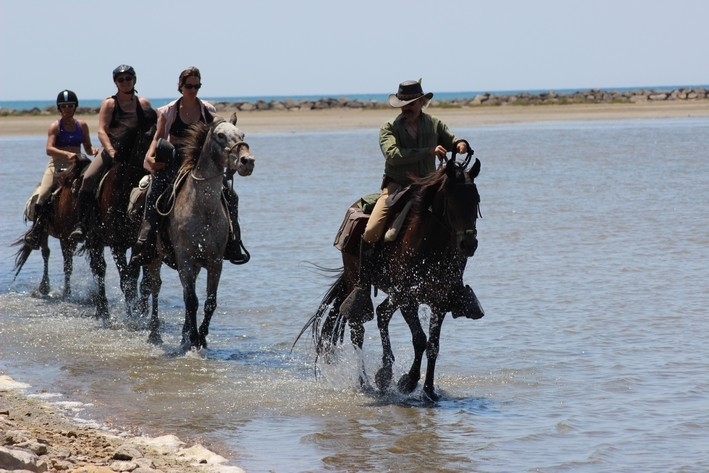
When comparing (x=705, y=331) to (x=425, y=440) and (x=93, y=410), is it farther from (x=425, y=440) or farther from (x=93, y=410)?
(x=93, y=410)

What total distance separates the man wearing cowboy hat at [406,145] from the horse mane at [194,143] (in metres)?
2.14

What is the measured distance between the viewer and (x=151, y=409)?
886 centimetres

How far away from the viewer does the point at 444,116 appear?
202 ft

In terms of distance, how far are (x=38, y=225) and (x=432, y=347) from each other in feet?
23.8

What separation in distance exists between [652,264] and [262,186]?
1480 centimetres

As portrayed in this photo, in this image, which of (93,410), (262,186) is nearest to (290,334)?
(93,410)

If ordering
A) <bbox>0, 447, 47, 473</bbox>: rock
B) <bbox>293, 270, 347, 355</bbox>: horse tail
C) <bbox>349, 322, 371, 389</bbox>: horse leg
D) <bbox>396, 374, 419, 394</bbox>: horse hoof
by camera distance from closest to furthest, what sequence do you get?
1. <bbox>0, 447, 47, 473</bbox>: rock
2. <bbox>396, 374, 419, 394</bbox>: horse hoof
3. <bbox>349, 322, 371, 389</bbox>: horse leg
4. <bbox>293, 270, 347, 355</bbox>: horse tail

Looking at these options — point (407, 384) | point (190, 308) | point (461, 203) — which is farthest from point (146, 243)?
point (461, 203)

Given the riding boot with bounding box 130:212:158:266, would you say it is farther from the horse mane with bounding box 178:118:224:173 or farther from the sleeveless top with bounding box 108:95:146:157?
the sleeveless top with bounding box 108:95:146:157

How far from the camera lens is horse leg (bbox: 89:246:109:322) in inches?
504

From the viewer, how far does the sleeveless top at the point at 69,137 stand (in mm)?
13859

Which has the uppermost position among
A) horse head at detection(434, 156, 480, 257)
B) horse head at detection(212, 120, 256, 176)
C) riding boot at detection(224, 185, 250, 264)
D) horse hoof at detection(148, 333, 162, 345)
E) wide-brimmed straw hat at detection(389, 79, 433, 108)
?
wide-brimmed straw hat at detection(389, 79, 433, 108)

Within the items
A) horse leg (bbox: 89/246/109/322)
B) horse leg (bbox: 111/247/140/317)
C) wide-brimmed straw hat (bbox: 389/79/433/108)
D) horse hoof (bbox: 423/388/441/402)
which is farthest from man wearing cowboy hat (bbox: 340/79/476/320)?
horse leg (bbox: 89/246/109/322)

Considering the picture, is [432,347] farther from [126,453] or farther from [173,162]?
[173,162]
